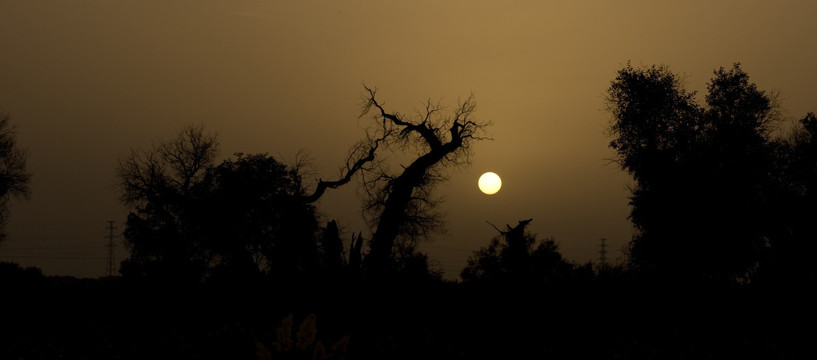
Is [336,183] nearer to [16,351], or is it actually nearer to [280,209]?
[280,209]

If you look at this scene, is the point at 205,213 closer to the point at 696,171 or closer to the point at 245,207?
the point at 245,207

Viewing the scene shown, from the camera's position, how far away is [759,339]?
2488 cm

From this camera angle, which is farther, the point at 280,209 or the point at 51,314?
the point at 280,209

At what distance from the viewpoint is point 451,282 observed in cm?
3659

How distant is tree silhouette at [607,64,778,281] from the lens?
45.7 meters

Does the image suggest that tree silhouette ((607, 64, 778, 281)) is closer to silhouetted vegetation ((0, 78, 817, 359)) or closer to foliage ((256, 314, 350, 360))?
silhouetted vegetation ((0, 78, 817, 359))

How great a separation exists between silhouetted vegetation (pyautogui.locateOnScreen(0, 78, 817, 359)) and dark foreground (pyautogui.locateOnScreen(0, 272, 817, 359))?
0.33ft

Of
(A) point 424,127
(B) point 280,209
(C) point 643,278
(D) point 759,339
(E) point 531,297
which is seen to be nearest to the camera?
(D) point 759,339

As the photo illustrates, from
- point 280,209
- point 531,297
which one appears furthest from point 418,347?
point 280,209

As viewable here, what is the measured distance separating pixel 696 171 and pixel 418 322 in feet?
77.8

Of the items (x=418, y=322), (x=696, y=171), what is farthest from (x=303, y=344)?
(x=696, y=171)

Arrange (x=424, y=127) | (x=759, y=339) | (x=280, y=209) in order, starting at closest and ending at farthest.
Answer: (x=759, y=339), (x=424, y=127), (x=280, y=209)

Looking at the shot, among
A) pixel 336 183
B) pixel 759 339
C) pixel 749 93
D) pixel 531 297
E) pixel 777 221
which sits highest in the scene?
pixel 749 93

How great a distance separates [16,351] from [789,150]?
138ft
